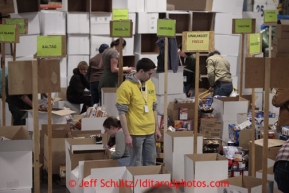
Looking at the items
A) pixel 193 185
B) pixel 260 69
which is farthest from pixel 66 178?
pixel 260 69

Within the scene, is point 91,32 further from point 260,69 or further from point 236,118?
point 260,69

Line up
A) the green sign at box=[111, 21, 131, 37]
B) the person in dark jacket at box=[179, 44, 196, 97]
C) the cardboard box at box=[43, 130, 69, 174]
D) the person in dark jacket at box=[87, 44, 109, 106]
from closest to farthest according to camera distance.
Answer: the cardboard box at box=[43, 130, 69, 174], the green sign at box=[111, 21, 131, 37], the person in dark jacket at box=[87, 44, 109, 106], the person in dark jacket at box=[179, 44, 196, 97]

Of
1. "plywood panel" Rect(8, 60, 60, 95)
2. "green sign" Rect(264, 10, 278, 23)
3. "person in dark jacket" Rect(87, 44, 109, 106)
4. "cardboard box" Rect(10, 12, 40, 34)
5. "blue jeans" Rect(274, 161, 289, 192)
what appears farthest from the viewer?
"cardboard box" Rect(10, 12, 40, 34)

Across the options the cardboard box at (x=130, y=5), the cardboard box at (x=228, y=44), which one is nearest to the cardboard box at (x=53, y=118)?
the cardboard box at (x=130, y=5)

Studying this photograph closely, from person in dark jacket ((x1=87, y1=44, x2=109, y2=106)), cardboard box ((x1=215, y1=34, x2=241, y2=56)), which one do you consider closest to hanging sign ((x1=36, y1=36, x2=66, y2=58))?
person in dark jacket ((x1=87, y1=44, x2=109, y2=106))

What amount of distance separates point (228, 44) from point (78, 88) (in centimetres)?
295

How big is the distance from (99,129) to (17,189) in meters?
1.89

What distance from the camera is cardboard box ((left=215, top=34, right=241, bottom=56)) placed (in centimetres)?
977

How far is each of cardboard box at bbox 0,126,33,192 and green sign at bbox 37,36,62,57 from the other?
0.75 metres

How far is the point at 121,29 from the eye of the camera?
21.5 feet

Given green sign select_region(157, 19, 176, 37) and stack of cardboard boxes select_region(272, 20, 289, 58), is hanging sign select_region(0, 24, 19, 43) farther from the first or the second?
stack of cardboard boxes select_region(272, 20, 289, 58)

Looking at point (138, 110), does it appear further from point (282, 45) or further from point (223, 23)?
point (223, 23)

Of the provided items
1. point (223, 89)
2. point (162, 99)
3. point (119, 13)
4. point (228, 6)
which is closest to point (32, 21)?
point (119, 13)

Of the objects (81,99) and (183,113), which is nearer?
(183,113)
